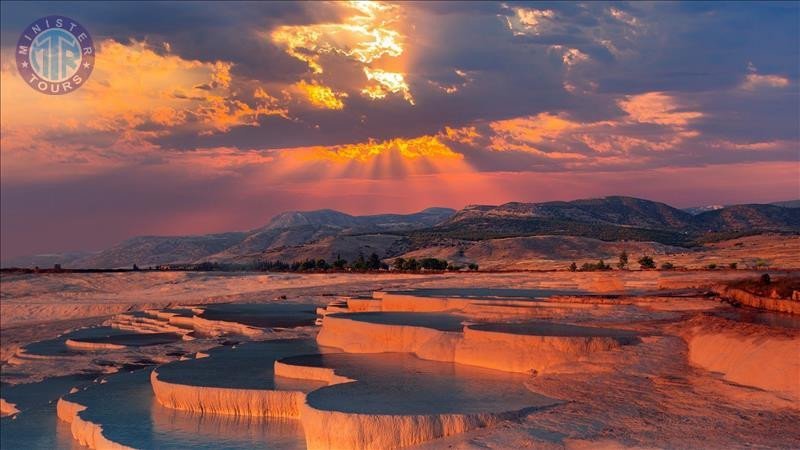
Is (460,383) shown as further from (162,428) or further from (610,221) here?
(610,221)

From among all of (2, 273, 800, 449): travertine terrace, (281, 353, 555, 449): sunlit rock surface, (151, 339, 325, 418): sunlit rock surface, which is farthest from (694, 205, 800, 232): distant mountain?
(151, 339, 325, 418): sunlit rock surface

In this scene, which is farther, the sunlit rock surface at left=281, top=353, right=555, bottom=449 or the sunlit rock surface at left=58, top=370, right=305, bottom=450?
the sunlit rock surface at left=58, top=370, right=305, bottom=450

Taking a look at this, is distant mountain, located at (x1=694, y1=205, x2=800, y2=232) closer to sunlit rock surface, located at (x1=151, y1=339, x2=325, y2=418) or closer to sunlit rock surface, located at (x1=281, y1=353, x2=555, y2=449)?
sunlit rock surface, located at (x1=281, y1=353, x2=555, y2=449)

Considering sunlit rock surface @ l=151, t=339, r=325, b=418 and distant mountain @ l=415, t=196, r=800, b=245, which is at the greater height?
distant mountain @ l=415, t=196, r=800, b=245

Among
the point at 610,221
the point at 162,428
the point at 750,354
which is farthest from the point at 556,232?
the point at 162,428

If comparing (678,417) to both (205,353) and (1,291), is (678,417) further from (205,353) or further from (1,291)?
(1,291)

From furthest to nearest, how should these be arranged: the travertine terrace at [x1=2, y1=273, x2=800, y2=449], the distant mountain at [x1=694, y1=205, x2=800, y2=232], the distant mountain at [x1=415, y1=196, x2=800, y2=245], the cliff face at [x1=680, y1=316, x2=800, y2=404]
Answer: the distant mountain at [x1=415, y1=196, x2=800, y2=245]
the distant mountain at [x1=694, y1=205, x2=800, y2=232]
the cliff face at [x1=680, y1=316, x2=800, y2=404]
the travertine terrace at [x1=2, y1=273, x2=800, y2=449]

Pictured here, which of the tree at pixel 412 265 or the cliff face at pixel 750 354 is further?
the tree at pixel 412 265

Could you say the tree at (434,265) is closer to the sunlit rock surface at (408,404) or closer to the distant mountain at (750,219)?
the distant mountain at (750,219)

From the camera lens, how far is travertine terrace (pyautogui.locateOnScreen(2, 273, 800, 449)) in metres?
11.4

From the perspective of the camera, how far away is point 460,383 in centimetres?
1433

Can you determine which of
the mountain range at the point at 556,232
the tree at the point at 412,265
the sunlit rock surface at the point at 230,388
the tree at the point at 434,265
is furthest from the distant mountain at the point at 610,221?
the sunlit rock surface at the point at 230,388

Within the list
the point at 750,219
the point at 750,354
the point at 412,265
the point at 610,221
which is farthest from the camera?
the point at 610,221

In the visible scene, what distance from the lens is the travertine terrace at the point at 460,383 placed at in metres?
11.4
